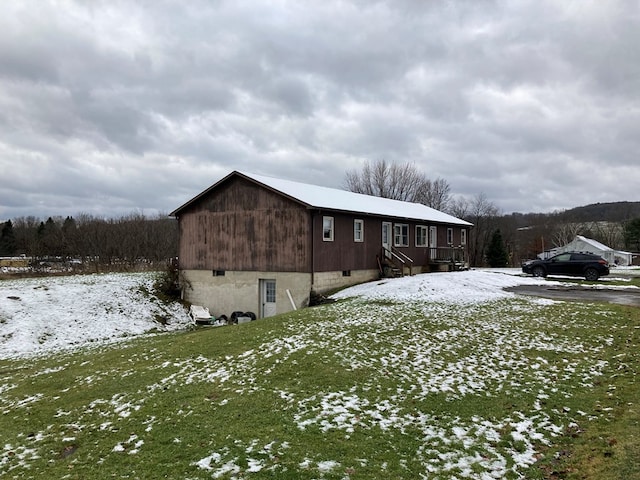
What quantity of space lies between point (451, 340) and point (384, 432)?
5513 millimetres

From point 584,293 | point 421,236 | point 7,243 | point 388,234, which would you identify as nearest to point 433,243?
point 421,236

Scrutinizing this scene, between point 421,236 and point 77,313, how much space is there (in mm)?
21129

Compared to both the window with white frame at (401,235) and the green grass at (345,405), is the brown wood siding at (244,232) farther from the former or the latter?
the green grass at (345,405)

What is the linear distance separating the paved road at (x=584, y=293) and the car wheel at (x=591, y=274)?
4741 mm

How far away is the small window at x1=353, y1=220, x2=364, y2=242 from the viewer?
83.1 ft

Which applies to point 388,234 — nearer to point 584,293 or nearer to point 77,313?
point 584,293

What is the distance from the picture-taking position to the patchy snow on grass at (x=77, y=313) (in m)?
18.7

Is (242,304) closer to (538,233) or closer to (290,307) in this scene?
(290,307)

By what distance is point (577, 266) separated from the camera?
27156 millimetres

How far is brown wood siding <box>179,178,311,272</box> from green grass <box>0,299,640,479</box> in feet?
Answer: 31.3

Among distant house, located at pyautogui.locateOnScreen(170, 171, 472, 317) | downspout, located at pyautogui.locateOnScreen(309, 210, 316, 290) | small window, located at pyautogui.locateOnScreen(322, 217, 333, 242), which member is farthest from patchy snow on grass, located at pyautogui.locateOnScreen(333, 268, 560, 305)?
small window, located at pyautogui.locateOnScreen(322, 217, 333, 242)

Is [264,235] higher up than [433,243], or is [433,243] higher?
[264,235]

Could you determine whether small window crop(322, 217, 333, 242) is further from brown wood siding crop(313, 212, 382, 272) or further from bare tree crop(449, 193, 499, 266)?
bare tree crop(449, 193, 499, 266)

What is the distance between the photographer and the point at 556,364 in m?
9.89
